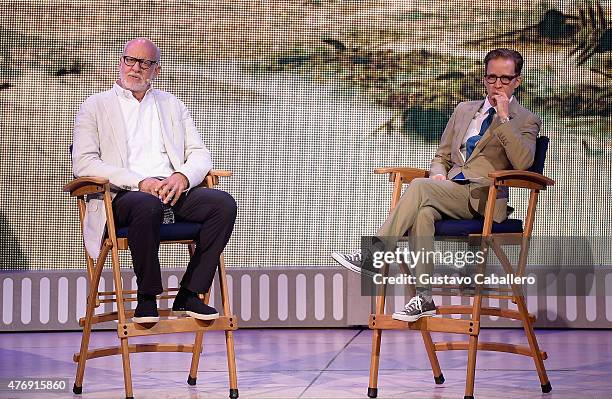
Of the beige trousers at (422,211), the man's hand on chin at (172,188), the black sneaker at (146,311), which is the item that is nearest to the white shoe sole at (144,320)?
the black sneaker at (146,311)

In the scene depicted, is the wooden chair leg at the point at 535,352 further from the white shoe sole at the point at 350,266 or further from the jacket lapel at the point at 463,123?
the jacket lapel at the point at 463,123

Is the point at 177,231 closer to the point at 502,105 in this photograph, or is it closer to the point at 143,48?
the point at 143,48

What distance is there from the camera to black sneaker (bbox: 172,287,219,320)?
131 inches

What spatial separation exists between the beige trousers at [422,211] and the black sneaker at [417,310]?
0.12 meters

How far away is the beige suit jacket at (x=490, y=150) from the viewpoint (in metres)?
3.52

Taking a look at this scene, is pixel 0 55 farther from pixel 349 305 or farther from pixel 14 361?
pixel 349 305

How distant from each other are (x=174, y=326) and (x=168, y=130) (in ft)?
2.81

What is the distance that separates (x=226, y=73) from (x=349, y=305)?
59.4 inches

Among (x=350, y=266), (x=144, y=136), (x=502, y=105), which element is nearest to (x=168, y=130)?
(x=144, y=136)

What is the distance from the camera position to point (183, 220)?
3.53m

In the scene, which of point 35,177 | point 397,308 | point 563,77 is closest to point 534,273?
point 397,308

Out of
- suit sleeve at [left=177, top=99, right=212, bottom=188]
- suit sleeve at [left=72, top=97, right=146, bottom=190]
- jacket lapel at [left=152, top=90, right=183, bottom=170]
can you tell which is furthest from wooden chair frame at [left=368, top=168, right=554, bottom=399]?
suit sleeve at [left=72, top=97, right=146, bottom=190]

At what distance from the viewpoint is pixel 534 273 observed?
17.3 ft

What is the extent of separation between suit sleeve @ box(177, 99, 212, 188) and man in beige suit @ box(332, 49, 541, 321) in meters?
0.60
